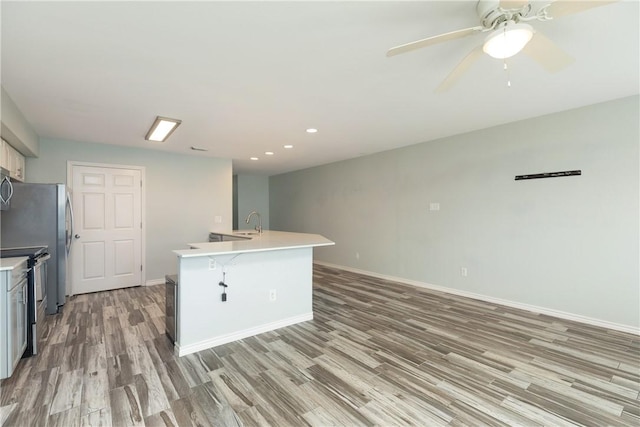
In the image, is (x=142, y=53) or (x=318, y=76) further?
(x=318, y=76)

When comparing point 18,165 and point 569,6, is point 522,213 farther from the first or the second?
point 18,165

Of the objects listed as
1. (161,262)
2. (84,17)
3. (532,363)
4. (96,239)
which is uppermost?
(84,17)

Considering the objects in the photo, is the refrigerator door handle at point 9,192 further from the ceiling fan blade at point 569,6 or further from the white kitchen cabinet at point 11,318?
the ceiling fan blade at point 569,6

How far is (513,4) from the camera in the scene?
1.45 m

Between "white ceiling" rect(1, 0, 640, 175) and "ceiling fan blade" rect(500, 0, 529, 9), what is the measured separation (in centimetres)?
25

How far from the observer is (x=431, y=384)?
222 centimetres

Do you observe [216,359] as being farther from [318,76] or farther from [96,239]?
[96,239]

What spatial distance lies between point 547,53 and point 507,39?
1.41 feet

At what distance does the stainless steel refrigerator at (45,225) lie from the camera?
3.46 m

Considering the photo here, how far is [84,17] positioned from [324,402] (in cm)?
278

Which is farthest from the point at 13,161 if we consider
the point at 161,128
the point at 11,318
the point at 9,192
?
the point at 11,318

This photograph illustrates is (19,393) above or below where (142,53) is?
below

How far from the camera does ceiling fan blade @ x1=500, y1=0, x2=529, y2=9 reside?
4.62 ft

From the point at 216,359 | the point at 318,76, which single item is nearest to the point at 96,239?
the point at 216,359
